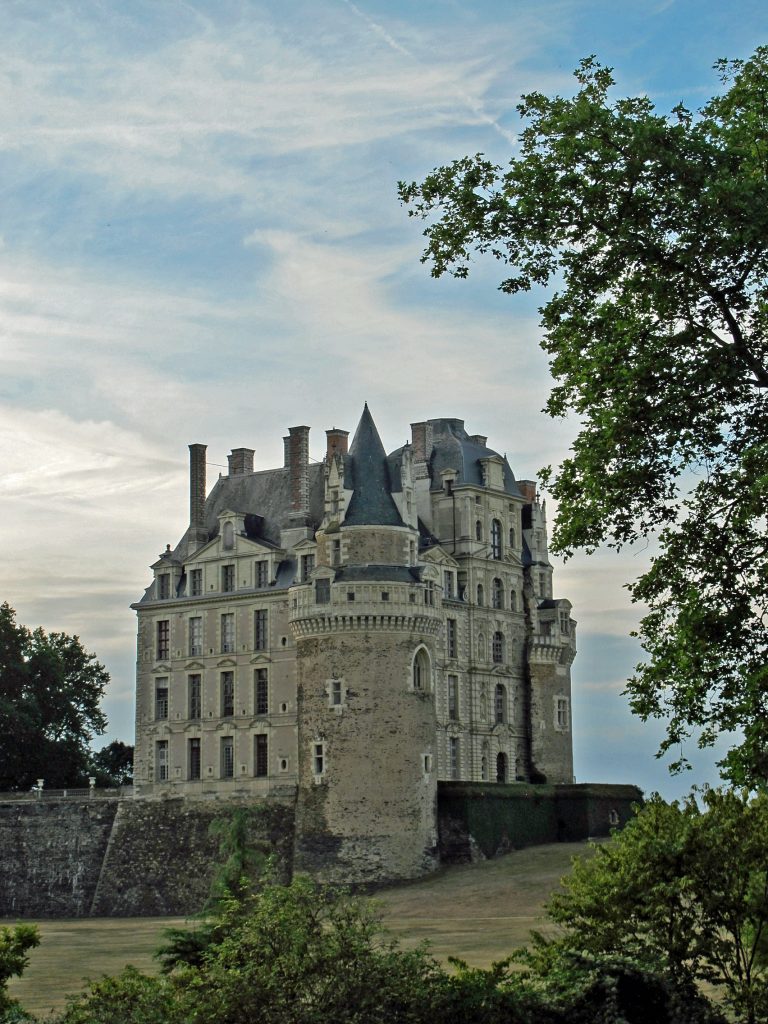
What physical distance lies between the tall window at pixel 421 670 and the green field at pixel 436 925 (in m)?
6.14

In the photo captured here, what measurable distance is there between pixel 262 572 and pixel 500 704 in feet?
35.0

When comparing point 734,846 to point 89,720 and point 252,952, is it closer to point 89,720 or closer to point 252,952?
point 252,952

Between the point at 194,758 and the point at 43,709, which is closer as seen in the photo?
the point at 194,758

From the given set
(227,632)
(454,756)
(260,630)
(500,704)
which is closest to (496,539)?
(500,704)

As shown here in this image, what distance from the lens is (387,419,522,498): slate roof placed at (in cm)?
6200

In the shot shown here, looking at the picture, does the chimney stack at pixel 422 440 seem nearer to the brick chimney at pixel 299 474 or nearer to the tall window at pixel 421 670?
the brick chimney at pixel 299 474

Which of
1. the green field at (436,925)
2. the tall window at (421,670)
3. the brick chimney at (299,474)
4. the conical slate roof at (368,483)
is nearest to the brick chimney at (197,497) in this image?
the brick chimney at (299,474)

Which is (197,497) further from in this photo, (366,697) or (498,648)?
(366,697)

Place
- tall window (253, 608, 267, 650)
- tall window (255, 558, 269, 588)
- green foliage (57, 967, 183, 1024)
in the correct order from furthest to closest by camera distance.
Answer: tall window (255, 558, 269, 588), tall window (253, 608, 267, 650), green foliage (57, 967, 183, 1024)

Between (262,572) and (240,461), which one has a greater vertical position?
(240,461)

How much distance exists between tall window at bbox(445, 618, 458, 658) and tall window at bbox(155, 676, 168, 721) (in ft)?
39.4

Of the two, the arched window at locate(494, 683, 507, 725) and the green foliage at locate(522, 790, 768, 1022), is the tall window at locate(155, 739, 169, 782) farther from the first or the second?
the green foliage at locate(522, 790, 768, 1022)

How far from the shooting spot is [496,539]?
62.9 m

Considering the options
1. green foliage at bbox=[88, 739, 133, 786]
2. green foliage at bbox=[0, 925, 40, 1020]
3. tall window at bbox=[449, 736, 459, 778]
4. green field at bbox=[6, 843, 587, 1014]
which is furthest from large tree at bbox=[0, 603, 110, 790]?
green foliage at bbox=[0, 925, 40, 1020]
